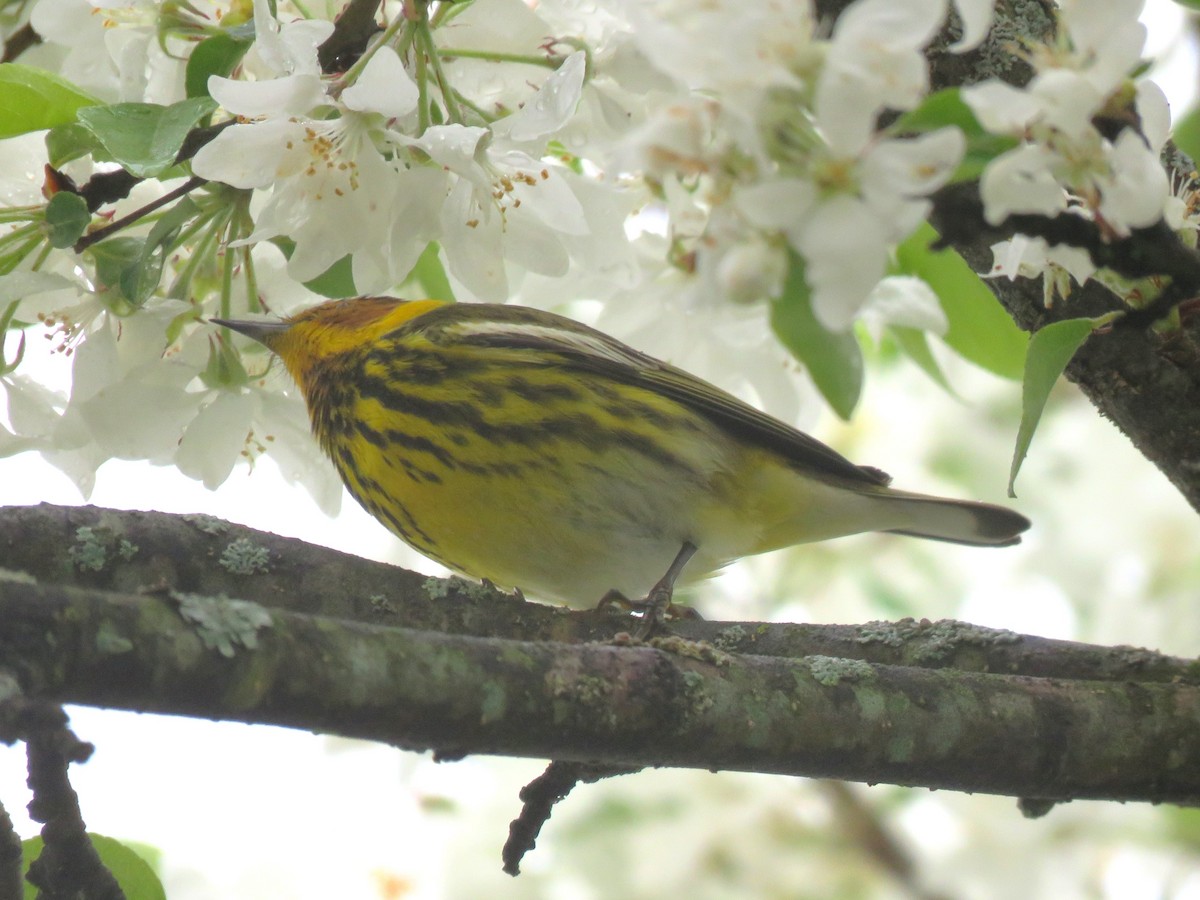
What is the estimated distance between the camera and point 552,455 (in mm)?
2830

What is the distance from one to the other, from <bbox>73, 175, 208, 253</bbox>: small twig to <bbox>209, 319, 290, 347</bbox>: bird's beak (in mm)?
233

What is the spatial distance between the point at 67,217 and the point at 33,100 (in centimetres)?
20

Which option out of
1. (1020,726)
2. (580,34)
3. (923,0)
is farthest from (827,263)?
(580,34)

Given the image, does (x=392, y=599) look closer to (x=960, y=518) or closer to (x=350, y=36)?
(x=350, y=36)

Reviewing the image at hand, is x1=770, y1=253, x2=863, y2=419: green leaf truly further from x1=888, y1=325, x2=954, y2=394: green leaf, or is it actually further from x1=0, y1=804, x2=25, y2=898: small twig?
x1=888, y1=325, x2=954, y2=394: green leaf

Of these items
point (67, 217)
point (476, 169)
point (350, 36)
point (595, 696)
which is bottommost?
point (595, 696)

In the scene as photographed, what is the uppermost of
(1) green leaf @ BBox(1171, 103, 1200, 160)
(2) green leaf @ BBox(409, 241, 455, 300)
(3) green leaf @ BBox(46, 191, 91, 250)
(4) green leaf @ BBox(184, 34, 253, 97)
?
(1) green leaf @ BBox(1171, 103, 1200, 160)

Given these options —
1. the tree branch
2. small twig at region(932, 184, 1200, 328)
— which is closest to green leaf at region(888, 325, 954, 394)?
the tree branch

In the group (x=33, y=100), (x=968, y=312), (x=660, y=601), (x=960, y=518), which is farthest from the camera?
(x=960, y=518)

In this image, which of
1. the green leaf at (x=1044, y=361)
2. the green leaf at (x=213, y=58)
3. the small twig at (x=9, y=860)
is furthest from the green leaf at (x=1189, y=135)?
the small twig at (x=9, y=860)

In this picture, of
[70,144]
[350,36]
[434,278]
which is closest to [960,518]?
[434,278]

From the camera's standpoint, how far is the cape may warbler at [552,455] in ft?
9.25

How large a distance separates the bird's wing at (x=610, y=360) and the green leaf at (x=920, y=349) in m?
0.35

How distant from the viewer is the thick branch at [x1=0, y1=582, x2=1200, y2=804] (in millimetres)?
1356
